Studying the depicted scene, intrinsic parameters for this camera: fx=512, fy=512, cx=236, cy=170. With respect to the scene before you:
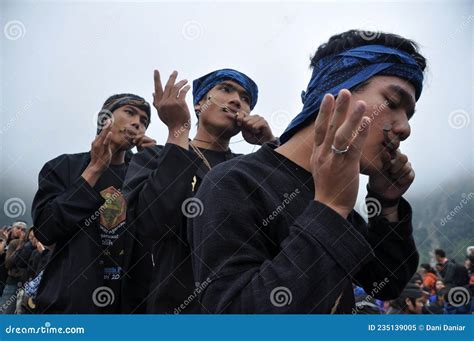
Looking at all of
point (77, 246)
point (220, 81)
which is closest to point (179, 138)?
point (220, 81)

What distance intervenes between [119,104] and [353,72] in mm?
2390

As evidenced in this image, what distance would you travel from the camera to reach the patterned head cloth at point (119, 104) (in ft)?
12.1

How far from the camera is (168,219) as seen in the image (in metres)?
2.49

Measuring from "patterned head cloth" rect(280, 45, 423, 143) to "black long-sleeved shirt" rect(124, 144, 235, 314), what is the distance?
893 millimetres

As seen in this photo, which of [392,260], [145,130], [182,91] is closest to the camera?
[392,260]

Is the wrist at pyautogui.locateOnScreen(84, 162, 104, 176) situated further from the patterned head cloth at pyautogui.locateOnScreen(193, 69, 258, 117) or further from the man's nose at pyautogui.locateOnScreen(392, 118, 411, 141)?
the man's nose at pyautogui.locateOnScreen(392, 118, 411, 141)

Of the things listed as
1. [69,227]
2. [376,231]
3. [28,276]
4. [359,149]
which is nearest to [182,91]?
[69,227]

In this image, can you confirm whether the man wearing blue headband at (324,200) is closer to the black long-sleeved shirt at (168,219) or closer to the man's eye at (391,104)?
the man's eye at (391,104)

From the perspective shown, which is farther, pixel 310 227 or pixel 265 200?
pixel 265 200

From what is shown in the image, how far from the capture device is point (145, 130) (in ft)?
12.4

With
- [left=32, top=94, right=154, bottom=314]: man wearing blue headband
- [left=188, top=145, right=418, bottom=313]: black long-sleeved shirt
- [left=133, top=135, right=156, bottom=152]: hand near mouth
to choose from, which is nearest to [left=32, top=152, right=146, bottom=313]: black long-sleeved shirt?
[left=32, top=94, right=154, bottom=314]: man wearing blue headband

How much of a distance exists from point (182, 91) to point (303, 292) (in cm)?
167

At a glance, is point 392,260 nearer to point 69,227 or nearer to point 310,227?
point 310,227

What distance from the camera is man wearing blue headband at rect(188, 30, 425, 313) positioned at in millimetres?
Result: 1310
